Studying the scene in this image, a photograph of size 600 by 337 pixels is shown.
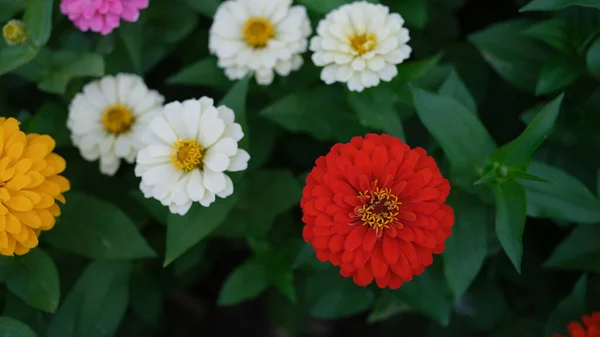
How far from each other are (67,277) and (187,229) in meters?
0.43

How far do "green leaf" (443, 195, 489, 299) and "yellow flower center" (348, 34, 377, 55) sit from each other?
324mm

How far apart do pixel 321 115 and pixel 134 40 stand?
0.44 meters

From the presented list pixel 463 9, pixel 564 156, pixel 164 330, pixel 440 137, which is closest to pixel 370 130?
pixel 440 137

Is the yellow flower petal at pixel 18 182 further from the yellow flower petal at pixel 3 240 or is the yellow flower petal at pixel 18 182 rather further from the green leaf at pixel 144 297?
the green leaf at pixel 144 297

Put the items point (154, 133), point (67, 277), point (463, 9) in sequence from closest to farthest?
point (154, 133) < point (67, 277) < point (463, 9)

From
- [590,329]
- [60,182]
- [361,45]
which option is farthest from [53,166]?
[590,329]

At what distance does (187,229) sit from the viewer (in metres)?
0.98

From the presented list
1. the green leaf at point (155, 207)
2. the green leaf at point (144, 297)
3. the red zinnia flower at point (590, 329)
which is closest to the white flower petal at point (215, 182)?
the green leaf at point (155, 207)

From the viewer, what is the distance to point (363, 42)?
102cm

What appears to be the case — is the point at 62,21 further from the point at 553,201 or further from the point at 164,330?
the point at 553,201

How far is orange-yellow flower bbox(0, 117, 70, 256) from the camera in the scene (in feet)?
2.84

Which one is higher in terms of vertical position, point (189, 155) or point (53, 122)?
point (189, 155)

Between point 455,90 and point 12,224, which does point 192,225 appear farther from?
point 455,90

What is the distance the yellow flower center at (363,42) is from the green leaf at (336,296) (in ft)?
1.57
